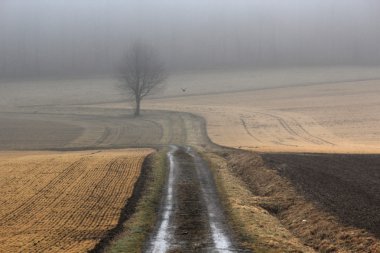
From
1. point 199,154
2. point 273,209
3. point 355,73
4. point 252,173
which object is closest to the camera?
point 273,209

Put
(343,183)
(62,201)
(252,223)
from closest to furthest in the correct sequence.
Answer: (252,223)
(62,201)
(343,183)

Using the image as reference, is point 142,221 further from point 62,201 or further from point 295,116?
point 295,116

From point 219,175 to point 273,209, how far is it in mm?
7976

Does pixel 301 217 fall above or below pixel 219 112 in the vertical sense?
above

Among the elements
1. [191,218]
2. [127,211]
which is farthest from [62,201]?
[191,218]

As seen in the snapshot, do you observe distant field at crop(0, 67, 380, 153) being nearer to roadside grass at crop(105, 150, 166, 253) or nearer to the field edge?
the field edge

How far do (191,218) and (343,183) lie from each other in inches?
311

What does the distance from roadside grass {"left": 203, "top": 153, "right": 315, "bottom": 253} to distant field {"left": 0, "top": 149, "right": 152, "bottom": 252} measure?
388 centimetres

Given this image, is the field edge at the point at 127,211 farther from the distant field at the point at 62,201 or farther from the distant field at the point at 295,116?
the distant field at the point at 295,116

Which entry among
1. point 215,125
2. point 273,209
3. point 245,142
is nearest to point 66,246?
point 273,209

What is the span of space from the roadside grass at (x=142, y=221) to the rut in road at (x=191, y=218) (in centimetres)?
28

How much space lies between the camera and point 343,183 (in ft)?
66.3

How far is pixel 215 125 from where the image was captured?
62156mm

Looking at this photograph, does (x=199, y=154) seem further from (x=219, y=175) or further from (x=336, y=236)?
(x=336, y=236)
